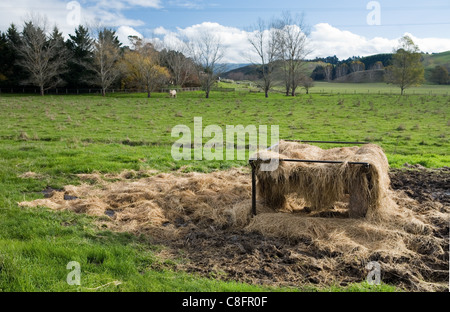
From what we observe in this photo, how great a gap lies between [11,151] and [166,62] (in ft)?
206

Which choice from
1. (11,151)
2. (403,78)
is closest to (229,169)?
(11,151)

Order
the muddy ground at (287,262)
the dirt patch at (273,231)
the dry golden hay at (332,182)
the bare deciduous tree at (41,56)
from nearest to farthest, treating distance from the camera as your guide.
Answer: the muddy ground at (287,262)
the dirt patch at (273,231)
the dry golden hay at (332,182)
the bare deciduous tree at (41,56)

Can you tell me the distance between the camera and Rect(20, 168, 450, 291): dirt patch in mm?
4261

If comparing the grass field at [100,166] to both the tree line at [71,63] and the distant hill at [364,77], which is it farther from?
the distant hill at [364,77]

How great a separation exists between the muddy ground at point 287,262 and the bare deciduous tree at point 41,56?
52.5 meters

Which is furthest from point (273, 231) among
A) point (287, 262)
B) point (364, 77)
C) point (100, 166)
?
point (364, 77)

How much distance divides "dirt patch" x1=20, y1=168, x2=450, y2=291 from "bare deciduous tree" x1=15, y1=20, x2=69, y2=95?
49.8 meters

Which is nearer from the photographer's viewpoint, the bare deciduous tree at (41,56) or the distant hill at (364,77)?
the bare deciduous tree at (41,56)

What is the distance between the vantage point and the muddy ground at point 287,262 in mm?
4086

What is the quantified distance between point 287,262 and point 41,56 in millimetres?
57369

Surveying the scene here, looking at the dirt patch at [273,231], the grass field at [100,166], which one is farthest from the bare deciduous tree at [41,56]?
the dirt patch at [273,231]
